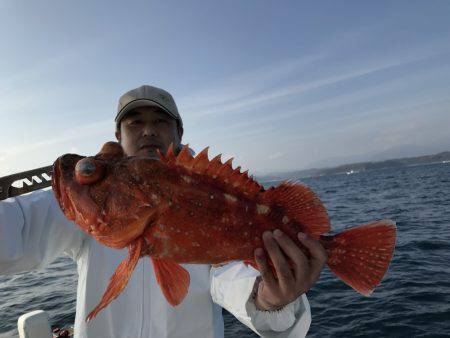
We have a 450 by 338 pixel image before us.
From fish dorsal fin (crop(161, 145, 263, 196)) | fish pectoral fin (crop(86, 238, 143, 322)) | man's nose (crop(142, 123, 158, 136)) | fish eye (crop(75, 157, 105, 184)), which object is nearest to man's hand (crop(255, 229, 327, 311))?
fish dorsal fin (crop(161, 145, 263, 196))

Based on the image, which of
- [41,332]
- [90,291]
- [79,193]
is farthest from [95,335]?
[41,332]

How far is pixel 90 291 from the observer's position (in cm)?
444

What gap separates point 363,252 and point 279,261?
0.80 meters

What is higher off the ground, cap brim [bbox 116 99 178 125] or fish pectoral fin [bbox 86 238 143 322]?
cap brim [bbox 116 99 178 125]

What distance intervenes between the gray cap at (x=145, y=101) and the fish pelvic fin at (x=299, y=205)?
271 centimetres

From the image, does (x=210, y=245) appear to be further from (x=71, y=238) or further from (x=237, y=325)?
(x=237, y=325)

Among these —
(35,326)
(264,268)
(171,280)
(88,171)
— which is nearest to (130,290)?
(171,280)

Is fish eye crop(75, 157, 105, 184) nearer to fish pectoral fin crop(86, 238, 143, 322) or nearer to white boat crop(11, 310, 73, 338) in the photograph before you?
fish pectoral fin crop(86, 238, 143, 322)

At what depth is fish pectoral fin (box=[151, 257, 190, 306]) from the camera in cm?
276

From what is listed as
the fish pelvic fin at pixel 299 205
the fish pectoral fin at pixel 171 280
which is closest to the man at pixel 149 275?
the fish pelvic fin at pixel 299 205

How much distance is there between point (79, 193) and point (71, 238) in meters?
2.35

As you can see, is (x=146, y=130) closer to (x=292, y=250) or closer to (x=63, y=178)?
(x=63, y=178)

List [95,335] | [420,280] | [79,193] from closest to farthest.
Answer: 1. [79,193]
2. [95,335]
3. [420,280]

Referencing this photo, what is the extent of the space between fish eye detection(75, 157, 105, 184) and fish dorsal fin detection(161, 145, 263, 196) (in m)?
0.53
